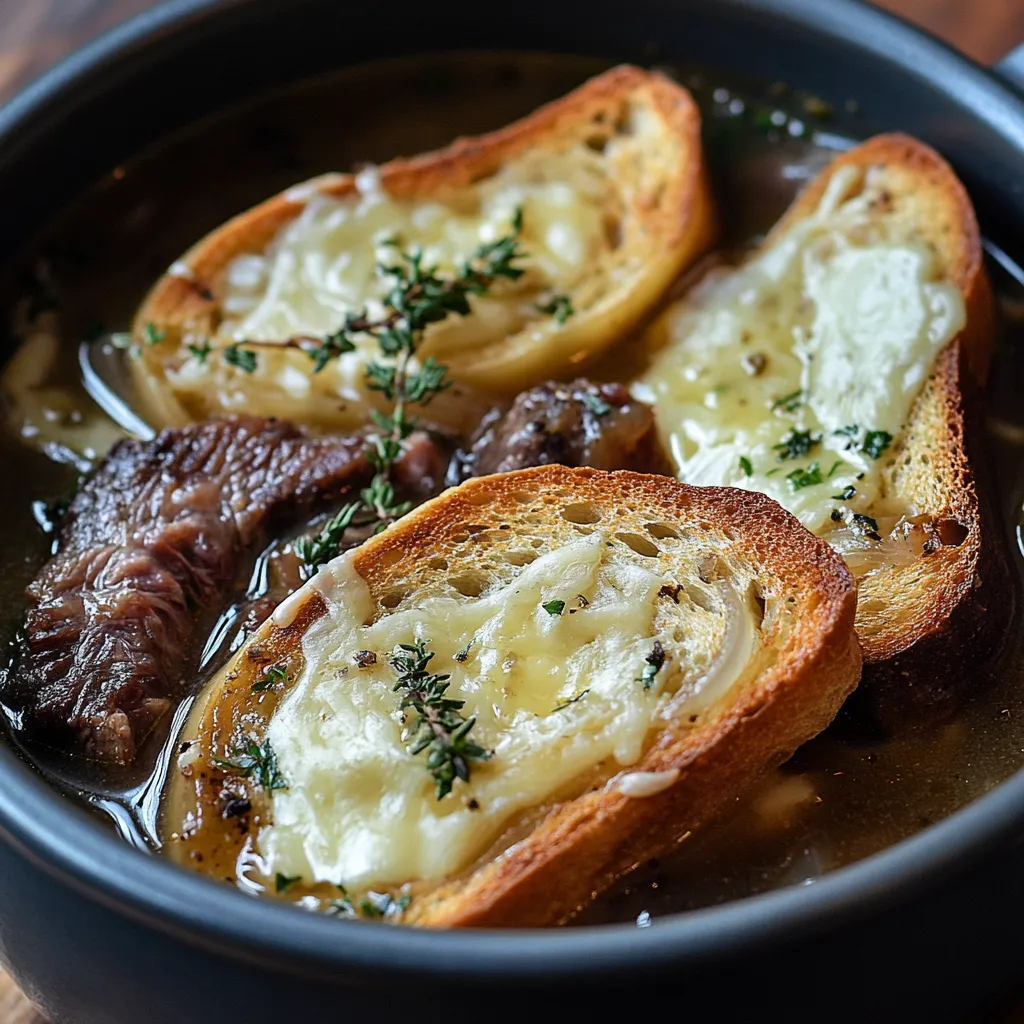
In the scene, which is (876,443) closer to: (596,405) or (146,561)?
(596,405)

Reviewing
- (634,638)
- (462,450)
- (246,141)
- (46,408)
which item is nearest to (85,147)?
(246,141)

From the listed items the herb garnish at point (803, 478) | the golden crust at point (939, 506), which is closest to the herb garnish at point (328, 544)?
the herb garnish at point (803, 478)

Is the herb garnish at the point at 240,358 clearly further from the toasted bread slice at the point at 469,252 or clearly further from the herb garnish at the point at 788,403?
the herb garnish at the point at 788,403

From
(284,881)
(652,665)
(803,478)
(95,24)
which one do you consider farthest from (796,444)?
(95,24)

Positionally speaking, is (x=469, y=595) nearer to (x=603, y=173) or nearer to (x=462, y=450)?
(x=462, y=450)

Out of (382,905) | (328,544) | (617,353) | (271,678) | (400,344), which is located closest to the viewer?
(382,905)

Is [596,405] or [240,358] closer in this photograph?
[596,405]

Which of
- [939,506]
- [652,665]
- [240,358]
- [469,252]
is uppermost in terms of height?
[240,358]
